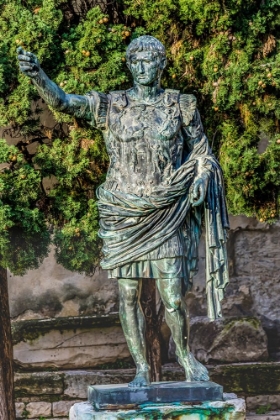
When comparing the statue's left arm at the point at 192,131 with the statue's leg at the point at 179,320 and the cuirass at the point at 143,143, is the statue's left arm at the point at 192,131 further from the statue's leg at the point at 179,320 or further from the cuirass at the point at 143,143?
the statue's leg at the point at 179,320

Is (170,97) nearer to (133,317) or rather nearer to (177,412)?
(133,317)

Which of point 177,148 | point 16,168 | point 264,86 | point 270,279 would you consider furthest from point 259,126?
point 270,279

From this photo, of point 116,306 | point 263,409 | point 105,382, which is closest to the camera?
point 263,409

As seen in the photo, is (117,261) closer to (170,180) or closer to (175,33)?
(170,180)

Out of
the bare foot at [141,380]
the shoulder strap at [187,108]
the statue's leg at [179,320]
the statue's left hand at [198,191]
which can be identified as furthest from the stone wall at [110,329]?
the statue's left hand at [198,191]

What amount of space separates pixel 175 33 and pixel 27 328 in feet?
14.1

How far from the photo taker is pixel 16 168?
10.9 metres

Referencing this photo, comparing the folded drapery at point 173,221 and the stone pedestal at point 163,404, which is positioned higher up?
the folded drapery at point 173,221

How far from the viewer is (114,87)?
1061cm

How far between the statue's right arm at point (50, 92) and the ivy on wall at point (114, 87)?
2321 millimetres

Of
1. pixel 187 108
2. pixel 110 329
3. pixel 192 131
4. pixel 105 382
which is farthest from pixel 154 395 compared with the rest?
pixel 110 329

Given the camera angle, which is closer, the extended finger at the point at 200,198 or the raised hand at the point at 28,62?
the raised hand at the point at 28,62

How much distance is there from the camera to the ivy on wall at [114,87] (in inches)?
420

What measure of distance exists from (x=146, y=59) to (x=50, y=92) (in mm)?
646
